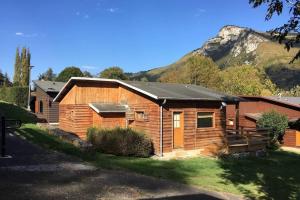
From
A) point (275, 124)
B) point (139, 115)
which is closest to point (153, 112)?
point (139, 115)

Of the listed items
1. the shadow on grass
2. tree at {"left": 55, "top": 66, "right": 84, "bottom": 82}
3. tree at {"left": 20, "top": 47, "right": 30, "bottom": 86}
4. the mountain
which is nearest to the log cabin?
the shadow on grass

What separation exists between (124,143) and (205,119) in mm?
6411

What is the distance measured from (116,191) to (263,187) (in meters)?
6.26

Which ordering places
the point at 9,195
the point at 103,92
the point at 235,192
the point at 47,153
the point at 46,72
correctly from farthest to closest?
the point at 46,72 → the point at 103,92 → the point at 47,153 → the point at 235,192 → the point at 9,195

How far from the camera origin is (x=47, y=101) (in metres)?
39.7

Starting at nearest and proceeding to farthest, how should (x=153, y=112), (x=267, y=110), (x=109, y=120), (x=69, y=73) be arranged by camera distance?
(x=153, y=112), (x=109, y=120), (x=267, y=110), (x=69, y=73)

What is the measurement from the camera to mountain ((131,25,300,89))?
109 meters

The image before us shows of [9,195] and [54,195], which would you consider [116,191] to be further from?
[9,195]

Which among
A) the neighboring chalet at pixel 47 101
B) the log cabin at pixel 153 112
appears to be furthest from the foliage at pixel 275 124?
the neighboring chalet at pixel 47 101

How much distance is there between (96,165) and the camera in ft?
51.0

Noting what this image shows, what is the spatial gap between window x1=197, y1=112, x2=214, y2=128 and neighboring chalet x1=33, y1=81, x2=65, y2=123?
19519mm

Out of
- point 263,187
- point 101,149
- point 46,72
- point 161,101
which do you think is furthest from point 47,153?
point 46,72

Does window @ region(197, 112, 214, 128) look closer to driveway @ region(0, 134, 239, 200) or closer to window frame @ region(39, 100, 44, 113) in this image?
driveway @ region(0, 134, 239, 200)

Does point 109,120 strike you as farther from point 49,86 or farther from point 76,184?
point 49,86
